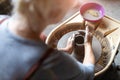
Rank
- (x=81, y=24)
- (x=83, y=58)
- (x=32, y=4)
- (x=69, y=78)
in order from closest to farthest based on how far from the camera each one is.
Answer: (x=32, y=4), (x=69, y=78), (x=83, y=58), (x=81, y=24)

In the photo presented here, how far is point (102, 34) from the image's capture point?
1353 millimetres

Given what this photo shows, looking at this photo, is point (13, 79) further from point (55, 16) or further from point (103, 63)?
point (103, 63)

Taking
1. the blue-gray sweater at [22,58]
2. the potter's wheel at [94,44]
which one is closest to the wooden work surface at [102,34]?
the potter's wheel at [94,44]

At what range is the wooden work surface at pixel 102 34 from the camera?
1281mm

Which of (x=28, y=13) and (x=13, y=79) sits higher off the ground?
(x=28, y=13)

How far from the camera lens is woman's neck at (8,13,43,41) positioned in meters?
0.74

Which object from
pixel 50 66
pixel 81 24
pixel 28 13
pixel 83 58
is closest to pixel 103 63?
pixel 83 58

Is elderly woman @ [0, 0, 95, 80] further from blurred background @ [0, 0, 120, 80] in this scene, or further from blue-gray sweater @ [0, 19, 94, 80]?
blurred background @ [0, 0, 120, 80]

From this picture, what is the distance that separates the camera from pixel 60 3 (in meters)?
0.73

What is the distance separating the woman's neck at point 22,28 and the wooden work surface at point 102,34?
58 centimetres

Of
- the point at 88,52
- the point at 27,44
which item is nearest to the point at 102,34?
the point at 88,52

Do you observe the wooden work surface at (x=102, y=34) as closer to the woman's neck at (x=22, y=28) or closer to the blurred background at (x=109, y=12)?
the blurred background at (x=109, y=12)

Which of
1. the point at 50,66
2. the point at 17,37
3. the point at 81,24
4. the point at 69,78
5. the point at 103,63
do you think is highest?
the point at 17,37

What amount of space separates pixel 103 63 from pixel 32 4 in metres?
0.72
